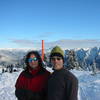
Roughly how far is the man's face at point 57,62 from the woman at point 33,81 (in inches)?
29.7

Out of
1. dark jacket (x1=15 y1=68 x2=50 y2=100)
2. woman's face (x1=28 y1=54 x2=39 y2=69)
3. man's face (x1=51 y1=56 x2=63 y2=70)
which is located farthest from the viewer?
woman's face (x1=28 y1=54 x2=39 y2=69)

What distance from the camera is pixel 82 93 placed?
44.9 feet

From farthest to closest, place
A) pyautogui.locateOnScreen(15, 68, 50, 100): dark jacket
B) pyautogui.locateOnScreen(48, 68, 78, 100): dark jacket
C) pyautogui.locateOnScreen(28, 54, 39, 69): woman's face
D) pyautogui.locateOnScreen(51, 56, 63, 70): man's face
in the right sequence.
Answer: pyautogui.locateOnScreen(28, 54, 39, 69): woman's face, pyautogui.locateOnScreen(15, 68, 50, 100): dark jacket, pyautogui.locateOnScreen(51, 56, 63, 70): man's face, pyautogui.locateOnScreen(48, 68, 78, 100): dark jacket

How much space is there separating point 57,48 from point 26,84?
1216 millimetres

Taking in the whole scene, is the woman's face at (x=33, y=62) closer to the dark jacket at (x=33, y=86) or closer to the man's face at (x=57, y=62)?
the dark jacket at (x=33, y=86)

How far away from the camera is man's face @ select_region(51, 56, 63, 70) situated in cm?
518

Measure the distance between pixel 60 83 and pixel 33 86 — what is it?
3.62ft

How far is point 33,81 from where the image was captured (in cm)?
596

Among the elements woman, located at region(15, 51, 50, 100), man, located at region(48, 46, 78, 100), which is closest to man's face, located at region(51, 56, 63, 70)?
man, located at region(48, 46, 78, 100)

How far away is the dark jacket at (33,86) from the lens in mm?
5848

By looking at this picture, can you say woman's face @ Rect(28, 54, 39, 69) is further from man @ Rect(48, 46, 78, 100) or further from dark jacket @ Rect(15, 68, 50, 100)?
man @ Rect(48, 46, 78, 100)

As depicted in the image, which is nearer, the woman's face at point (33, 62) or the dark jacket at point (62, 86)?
the dark jacket at point (62, 86)

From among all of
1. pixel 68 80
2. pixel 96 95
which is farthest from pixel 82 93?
pixel 68 80

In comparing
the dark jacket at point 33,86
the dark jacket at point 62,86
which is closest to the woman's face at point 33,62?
the dark jacket at point 33,86
